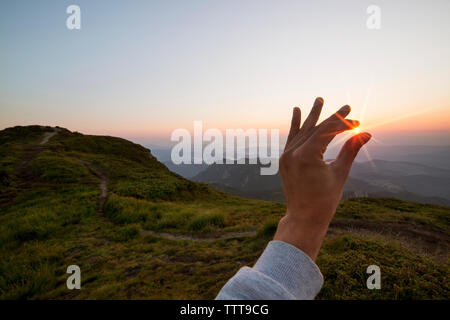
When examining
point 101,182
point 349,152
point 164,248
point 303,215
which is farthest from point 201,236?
point 101,182

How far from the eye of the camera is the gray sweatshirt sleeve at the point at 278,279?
958 millimetres

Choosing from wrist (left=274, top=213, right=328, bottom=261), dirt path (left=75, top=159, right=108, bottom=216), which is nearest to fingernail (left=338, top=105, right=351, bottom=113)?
wrist (left=274, top=213, right=328, bottom=261)

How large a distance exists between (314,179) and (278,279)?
0.65m

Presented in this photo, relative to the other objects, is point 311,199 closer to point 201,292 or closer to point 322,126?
point 322,126

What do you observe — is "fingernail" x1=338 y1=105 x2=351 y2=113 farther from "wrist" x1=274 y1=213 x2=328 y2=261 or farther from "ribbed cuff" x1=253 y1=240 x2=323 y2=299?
"ribbed cuff" x1=253 y1=240 x2=323 y2=299

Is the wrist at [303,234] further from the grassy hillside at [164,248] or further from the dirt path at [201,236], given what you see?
the dirt path at [201,236]

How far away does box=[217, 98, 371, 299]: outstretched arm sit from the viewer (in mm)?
1000

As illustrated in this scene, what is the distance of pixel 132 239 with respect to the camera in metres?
8.57

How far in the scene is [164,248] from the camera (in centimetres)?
727

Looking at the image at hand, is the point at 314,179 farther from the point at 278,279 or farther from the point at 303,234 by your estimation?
the point at 278,279

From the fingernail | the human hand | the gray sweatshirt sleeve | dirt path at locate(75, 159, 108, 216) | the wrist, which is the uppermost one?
the fingernail
